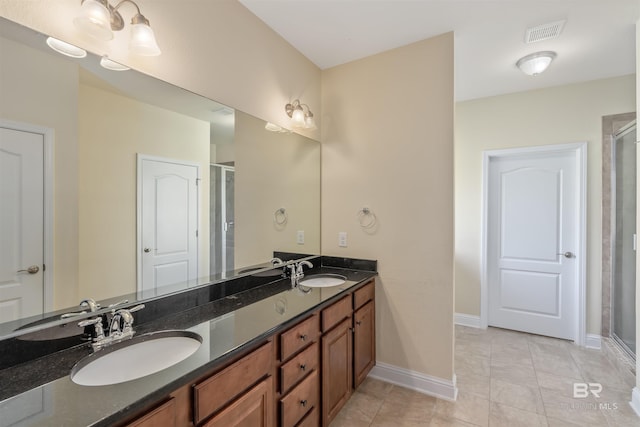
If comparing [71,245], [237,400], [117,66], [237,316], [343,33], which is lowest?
[237,400]

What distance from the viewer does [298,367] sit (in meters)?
1.49

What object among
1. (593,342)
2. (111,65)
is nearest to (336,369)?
(111,65)

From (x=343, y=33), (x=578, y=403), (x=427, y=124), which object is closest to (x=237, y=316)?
(x=427, y=124)

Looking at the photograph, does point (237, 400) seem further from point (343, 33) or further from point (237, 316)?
point (343, 33)

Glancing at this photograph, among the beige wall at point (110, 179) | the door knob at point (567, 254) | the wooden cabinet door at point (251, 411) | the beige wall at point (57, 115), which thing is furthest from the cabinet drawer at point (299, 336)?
the door knob at point (567, 254)

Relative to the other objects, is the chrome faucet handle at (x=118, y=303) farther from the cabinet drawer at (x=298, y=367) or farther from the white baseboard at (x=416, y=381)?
the white baseboard at (x=416, y=381)

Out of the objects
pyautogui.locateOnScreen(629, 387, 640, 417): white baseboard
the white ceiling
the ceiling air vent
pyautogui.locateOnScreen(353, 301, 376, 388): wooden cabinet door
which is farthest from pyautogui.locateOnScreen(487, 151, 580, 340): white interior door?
pyautogui.locateOnScreen(353, 301, 376, 388): wooden cabinet door

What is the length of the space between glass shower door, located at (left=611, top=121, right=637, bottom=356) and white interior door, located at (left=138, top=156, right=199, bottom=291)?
11.5 ft

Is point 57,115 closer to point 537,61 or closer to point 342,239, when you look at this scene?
point 342,239

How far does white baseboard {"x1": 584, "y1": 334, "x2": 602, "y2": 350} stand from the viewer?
2.91m

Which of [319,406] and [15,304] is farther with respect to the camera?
[319,406]

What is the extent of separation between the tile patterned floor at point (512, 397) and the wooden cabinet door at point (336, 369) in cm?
21

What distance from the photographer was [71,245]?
1140 millimetres

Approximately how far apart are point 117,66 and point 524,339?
164 inches
